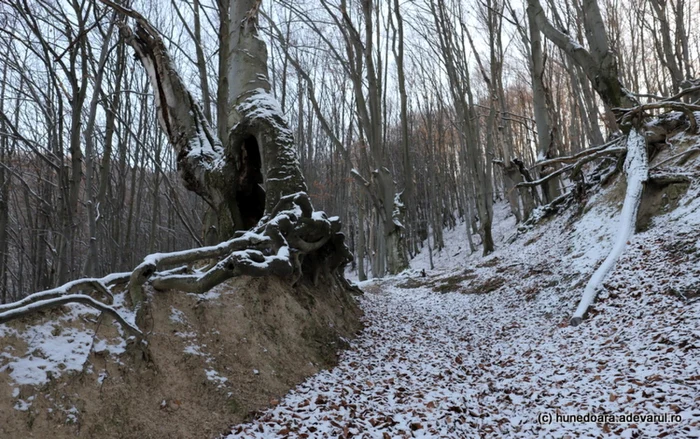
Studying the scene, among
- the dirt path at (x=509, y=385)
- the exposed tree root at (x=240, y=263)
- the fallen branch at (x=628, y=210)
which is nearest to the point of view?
the exposed tree root at (x=240, y=263)

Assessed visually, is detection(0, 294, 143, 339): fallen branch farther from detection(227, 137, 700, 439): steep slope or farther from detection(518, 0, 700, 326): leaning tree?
detection(518, 0, 700, 326): leaning tree

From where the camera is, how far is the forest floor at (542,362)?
9.63 feet

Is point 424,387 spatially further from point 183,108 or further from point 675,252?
point 183,108

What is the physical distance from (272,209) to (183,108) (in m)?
2.79

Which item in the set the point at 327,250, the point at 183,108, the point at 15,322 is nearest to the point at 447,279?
the point at 327,250

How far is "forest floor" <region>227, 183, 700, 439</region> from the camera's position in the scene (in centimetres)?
294

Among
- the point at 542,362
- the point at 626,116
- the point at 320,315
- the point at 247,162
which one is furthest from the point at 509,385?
the point at 626,116

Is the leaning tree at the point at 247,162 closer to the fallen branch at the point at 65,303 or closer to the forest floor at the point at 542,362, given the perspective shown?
the fallen branch at the point at 65,303

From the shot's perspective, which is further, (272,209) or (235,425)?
(272,209)

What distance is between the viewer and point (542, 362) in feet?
13.7

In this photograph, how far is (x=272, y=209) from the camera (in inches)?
207

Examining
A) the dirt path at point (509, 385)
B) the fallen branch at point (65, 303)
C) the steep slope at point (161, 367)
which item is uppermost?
the fallen branch at point (65, 303)

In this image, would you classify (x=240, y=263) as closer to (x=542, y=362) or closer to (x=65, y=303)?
(x=65, y=303)

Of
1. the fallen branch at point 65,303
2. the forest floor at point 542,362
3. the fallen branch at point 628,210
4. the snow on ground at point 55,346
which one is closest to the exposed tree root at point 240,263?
the fallen branch at point 65,303
